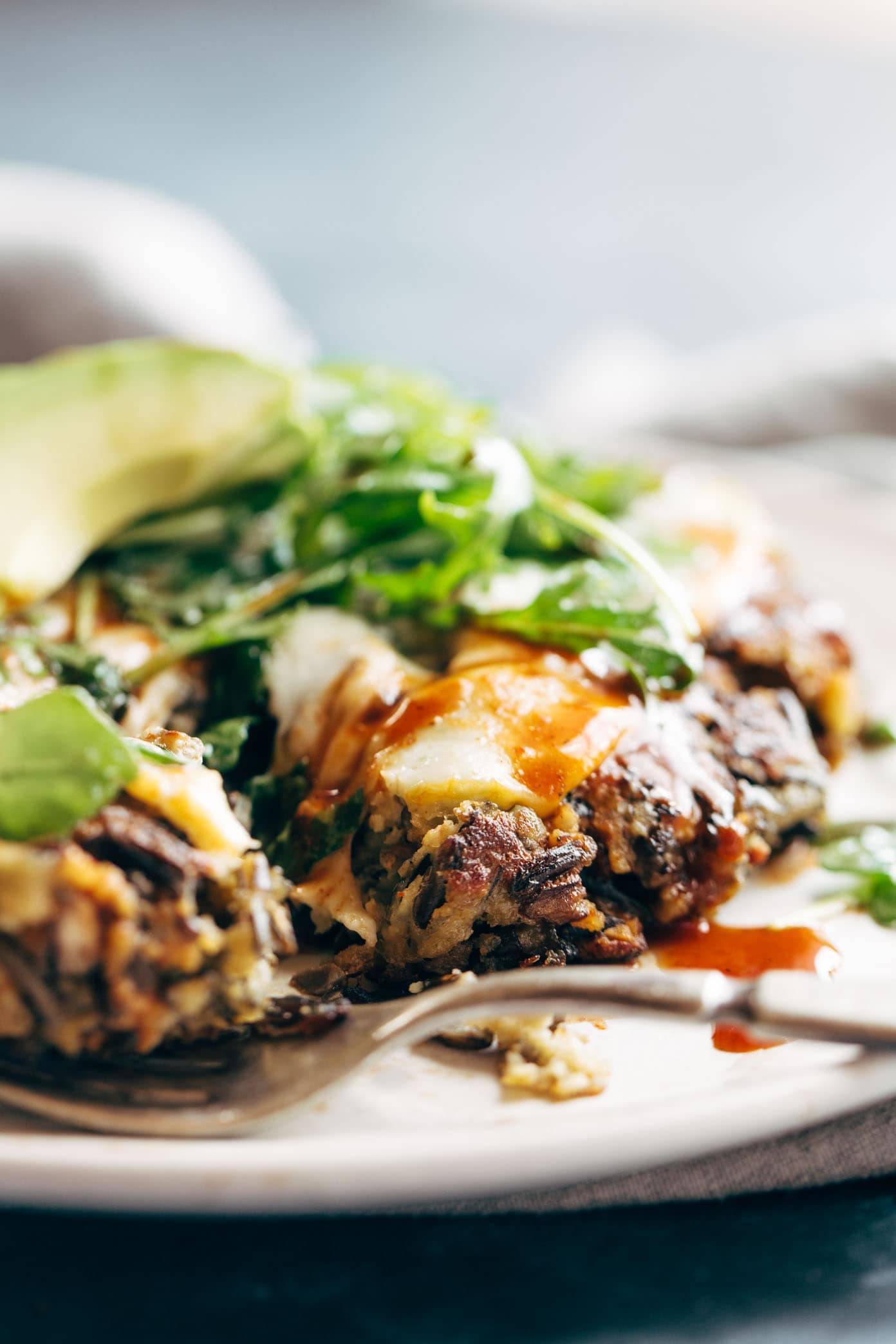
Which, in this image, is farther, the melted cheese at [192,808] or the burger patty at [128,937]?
the melted cheese at [192,808]

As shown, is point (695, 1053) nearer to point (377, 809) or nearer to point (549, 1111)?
point (549, 1111)

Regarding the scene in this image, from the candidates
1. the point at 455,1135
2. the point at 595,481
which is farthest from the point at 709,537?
the point at 455,1135

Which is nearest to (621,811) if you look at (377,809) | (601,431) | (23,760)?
(377,809)

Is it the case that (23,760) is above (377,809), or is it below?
above

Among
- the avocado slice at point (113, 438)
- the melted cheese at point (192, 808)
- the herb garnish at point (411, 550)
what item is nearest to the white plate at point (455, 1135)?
the melted cheese at point (192, 808)

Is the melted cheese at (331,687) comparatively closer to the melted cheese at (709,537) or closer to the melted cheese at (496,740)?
the melted cheese at (496,740)

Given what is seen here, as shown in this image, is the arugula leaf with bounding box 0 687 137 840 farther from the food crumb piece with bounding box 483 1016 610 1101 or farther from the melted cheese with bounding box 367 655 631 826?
the food crumb piece with bounding box 483 1016 610 1101

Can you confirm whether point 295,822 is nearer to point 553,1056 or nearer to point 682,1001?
point 553,1056
